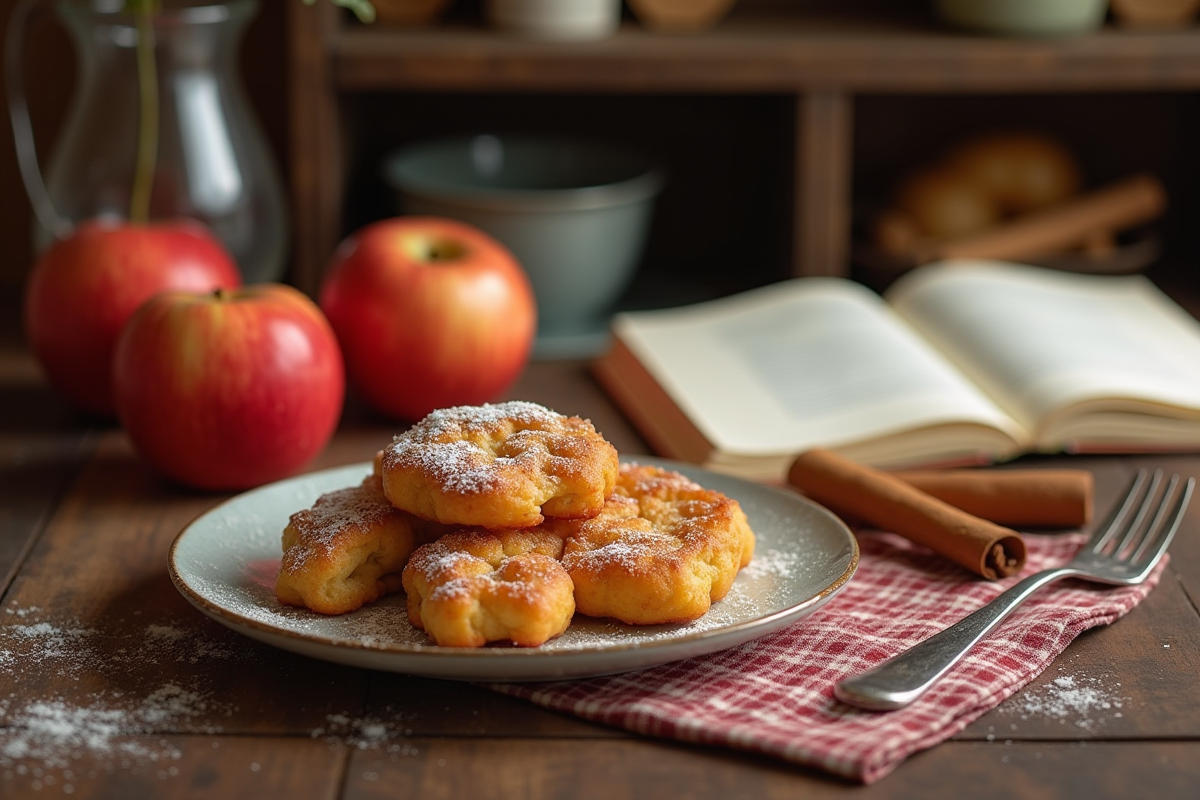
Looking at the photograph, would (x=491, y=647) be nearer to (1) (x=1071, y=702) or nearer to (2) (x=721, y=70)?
(1) (x=1071, y=702)

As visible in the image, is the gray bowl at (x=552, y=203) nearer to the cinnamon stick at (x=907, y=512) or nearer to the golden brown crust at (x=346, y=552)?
the cinnamon stick at (x=907, y=512)

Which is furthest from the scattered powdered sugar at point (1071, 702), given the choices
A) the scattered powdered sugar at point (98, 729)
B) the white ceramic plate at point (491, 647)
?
the scattered powdered sugar at point (98, 729)

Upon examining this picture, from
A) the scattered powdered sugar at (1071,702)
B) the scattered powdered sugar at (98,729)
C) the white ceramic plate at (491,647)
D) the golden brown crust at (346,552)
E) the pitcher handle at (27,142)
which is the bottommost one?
the scattered powdered sugar at (1071,702)

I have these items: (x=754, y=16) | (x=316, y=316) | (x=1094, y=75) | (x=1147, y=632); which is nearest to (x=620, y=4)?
(x=754, y=16)

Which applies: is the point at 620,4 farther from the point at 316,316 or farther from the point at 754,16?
the point at 316,316

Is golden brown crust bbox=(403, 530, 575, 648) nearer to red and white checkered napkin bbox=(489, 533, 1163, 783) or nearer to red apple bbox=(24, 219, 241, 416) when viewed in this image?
red and white checkered napkin bbox=(489, 533, 1163, 783)

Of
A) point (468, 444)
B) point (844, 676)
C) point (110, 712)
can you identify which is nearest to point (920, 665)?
point (844, 676)

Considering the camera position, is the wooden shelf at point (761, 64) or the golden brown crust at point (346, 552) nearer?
the golden brown crust at point (346, 552)
